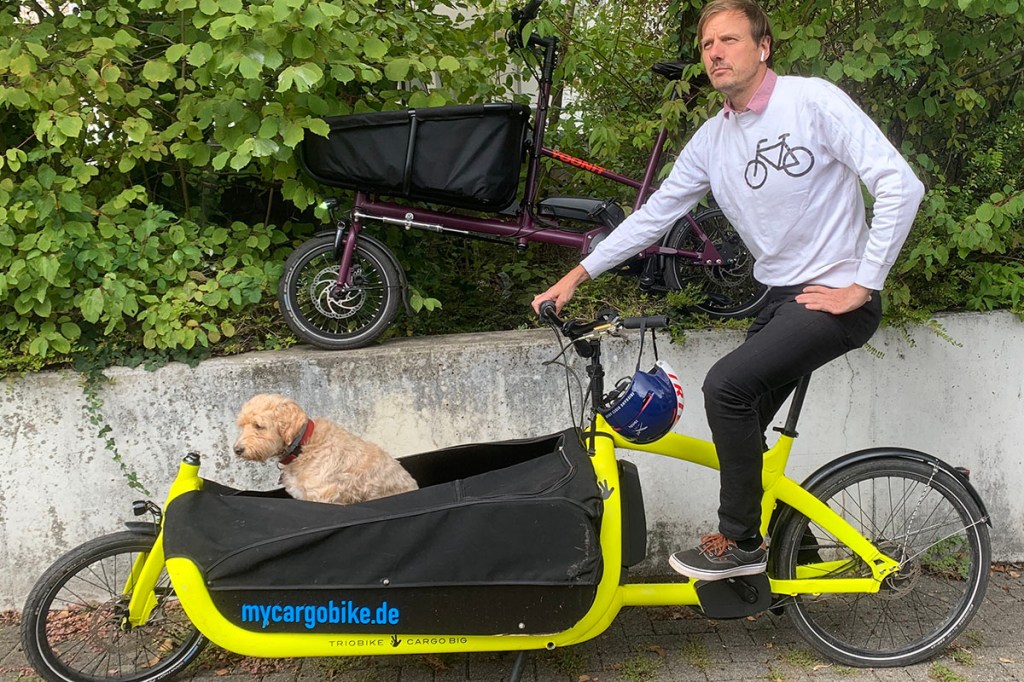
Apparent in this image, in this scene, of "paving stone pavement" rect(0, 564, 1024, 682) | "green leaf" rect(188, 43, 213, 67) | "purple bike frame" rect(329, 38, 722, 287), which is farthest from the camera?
"purple bike frame" rect(329, 38, 722, 287)

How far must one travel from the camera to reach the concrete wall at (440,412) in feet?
11.7

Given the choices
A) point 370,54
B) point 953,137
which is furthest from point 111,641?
point 953,137

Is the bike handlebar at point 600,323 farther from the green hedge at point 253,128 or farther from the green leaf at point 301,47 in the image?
the green leaf at point 301,47

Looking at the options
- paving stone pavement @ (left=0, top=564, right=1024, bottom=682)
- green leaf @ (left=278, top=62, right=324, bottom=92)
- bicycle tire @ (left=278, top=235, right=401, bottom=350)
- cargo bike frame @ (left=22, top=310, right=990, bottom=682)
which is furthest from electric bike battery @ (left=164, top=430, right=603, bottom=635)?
green leaf @ (left=278, top=62, right=324, bottom=92)

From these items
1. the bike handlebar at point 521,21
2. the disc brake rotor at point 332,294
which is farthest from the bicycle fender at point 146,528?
the bike handlebar at point 521,21

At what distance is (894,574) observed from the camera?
2.96 metres

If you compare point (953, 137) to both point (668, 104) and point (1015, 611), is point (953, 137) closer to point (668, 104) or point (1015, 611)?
point (668, 104)

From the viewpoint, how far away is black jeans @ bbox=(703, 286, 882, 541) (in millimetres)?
2596

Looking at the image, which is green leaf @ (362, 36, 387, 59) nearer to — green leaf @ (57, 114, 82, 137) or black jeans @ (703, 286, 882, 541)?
green leaf @ (57, 114, 82, 137)

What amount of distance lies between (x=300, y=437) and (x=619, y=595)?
1.24 m

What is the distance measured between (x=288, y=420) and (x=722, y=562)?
158 cm

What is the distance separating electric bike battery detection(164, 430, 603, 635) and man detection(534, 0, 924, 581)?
0.53m

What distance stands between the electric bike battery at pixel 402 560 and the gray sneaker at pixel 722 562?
1.33 feet

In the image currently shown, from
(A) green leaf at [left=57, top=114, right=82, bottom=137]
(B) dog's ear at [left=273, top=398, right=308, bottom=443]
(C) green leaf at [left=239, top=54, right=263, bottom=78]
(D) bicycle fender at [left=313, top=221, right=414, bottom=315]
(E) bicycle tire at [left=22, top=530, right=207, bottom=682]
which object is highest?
(C) green leaf at [left=239, top=54, right=263, bottom=78]
